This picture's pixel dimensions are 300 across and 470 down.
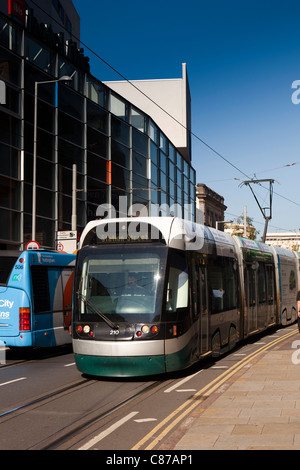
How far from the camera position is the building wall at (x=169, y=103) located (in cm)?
6153

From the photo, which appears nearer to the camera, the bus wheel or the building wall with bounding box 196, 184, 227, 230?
the bus wheel

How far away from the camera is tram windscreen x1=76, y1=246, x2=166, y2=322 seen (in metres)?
10.8

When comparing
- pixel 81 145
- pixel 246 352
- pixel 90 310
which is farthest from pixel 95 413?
pixel 81 145

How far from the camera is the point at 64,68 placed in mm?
33750

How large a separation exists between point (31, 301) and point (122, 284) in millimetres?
4761

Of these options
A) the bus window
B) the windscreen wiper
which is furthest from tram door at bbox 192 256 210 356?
the bus window

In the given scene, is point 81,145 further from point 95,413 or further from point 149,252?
point 95,413

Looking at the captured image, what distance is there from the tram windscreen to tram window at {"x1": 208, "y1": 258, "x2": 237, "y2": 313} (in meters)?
2.52

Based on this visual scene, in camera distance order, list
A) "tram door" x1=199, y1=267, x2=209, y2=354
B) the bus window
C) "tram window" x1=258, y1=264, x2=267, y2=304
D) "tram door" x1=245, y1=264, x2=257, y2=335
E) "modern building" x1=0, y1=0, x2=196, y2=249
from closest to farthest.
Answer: "tram door" x1=199, y1=267, x2=209, y2=354 < the bus window < "tram door" x1=245, y1=264, x2=257, y2=335 < "tram window" x1=258, y1=264, x2=267, y2=304 < "modern building" x1=0, y1=0, x2=196, y2=249

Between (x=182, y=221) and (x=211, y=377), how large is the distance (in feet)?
9.68

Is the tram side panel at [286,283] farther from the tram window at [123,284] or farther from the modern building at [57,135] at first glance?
the tram window at [123,284]

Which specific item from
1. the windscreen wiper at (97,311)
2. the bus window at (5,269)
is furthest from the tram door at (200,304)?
the bus window at (5,269)

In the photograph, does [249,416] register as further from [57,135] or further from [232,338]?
[57,135]

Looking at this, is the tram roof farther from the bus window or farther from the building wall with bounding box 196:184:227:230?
the building wall with bounding box 196:184:227:230
